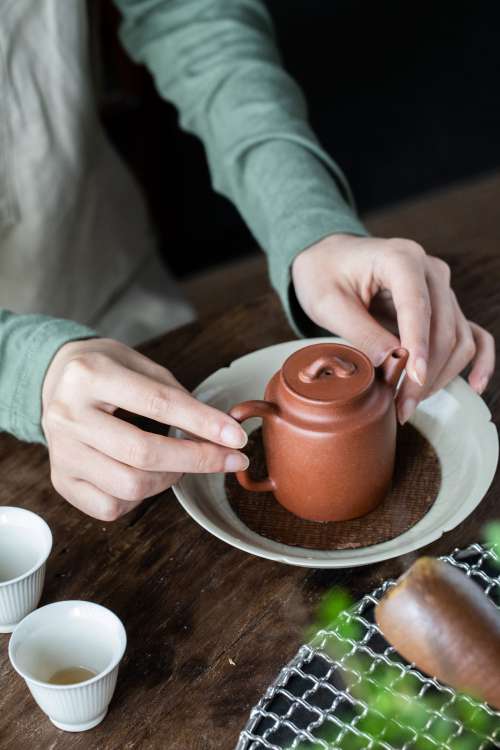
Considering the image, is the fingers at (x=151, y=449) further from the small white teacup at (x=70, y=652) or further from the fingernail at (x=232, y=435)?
the small white teacup at (x=70, y=652)

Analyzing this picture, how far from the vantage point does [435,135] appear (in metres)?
3.02

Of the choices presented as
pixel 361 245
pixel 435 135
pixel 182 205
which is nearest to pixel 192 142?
pixel 182 205

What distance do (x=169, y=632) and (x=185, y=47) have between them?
39.7 inches

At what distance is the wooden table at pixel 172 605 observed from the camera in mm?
727

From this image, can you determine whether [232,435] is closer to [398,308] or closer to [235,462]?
[235,462]

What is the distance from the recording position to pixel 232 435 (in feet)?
2.63

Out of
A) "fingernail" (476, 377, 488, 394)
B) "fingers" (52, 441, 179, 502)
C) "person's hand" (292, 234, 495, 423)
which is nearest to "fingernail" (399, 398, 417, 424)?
"person's hand" (292, 234, 495, 423)

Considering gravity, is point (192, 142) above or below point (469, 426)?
below

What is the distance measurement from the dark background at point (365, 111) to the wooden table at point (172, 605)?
165 cm

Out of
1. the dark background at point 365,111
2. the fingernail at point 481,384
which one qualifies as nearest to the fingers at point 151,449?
the fingernail at point 481,384

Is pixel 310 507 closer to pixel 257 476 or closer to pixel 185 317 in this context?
pixel 257 476

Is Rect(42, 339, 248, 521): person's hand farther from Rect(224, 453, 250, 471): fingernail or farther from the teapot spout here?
the teapot spout

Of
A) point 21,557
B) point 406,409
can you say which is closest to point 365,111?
point 406,409

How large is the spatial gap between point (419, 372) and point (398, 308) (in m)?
0.10
